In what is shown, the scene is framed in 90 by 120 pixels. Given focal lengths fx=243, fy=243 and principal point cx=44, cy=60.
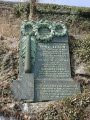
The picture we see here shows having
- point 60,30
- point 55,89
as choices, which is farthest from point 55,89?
point 60,30

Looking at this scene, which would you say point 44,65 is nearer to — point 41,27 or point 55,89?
point 55,89

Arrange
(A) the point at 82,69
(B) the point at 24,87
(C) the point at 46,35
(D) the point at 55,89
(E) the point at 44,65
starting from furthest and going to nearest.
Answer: (C) the point at 46,35, (A) the point at 82,69, (E) the point at 44,65, (D) the point at 55,89, (B) the point at 24,87

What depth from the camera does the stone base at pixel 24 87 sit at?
7191mm

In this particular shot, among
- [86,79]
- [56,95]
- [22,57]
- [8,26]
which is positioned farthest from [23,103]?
[8,26]

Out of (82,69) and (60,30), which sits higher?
(60,30)

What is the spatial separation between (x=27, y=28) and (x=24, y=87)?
2359mm

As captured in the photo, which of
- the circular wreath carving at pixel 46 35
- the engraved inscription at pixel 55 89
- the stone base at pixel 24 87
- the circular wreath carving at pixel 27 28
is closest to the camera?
the stone base at pixel 24 87

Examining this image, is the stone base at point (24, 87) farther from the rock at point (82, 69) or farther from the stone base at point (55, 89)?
the rock at point (82, 69)

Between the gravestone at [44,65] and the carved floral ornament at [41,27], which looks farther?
the carved floral ornament at [41,27]

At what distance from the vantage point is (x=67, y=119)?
6.11m

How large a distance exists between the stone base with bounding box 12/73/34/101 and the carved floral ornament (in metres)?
1.55

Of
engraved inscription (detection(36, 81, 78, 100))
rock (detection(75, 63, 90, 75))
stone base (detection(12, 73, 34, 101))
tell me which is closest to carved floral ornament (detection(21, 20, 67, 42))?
rock (detection(75, 63, 90, 75))

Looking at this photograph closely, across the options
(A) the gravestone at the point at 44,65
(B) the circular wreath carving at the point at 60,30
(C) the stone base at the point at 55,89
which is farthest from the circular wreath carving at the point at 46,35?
(C) the stone base at the point at 55,89

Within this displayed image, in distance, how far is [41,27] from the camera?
8.70m
